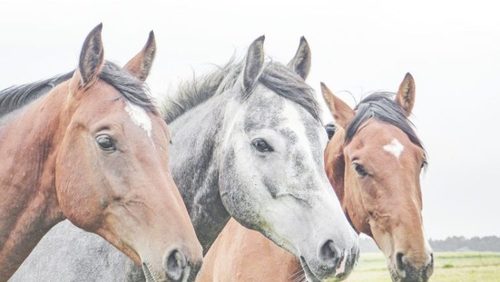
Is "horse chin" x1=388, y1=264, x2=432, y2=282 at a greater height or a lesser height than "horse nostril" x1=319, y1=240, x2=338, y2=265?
lesser

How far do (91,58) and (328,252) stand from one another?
2.14m

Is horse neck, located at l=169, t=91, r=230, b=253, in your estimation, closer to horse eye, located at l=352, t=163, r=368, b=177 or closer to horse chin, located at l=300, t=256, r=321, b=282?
horse chin, located at l=300, t=256, r=321, b=282

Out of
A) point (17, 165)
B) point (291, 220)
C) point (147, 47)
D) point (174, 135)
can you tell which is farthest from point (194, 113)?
point (17, 165)

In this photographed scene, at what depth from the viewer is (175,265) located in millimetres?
4598

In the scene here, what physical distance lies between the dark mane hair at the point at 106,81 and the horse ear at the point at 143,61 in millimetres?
405

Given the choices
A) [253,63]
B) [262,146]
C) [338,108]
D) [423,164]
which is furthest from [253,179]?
[338,108]

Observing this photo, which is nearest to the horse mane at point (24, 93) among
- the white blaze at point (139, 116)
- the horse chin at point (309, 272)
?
the white blaze at point (139, 116)

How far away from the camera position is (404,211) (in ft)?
24.9

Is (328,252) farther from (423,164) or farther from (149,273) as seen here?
(423,164)

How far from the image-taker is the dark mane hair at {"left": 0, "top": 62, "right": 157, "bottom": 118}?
5.25m

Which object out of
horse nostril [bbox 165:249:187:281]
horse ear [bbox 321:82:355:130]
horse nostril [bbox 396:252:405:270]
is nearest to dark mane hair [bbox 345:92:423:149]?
horse ear [bbox 321:82:355:130]

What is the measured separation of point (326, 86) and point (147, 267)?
4.66m

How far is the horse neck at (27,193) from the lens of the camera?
16.9 feet

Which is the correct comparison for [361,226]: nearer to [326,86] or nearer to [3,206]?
[326,86]
